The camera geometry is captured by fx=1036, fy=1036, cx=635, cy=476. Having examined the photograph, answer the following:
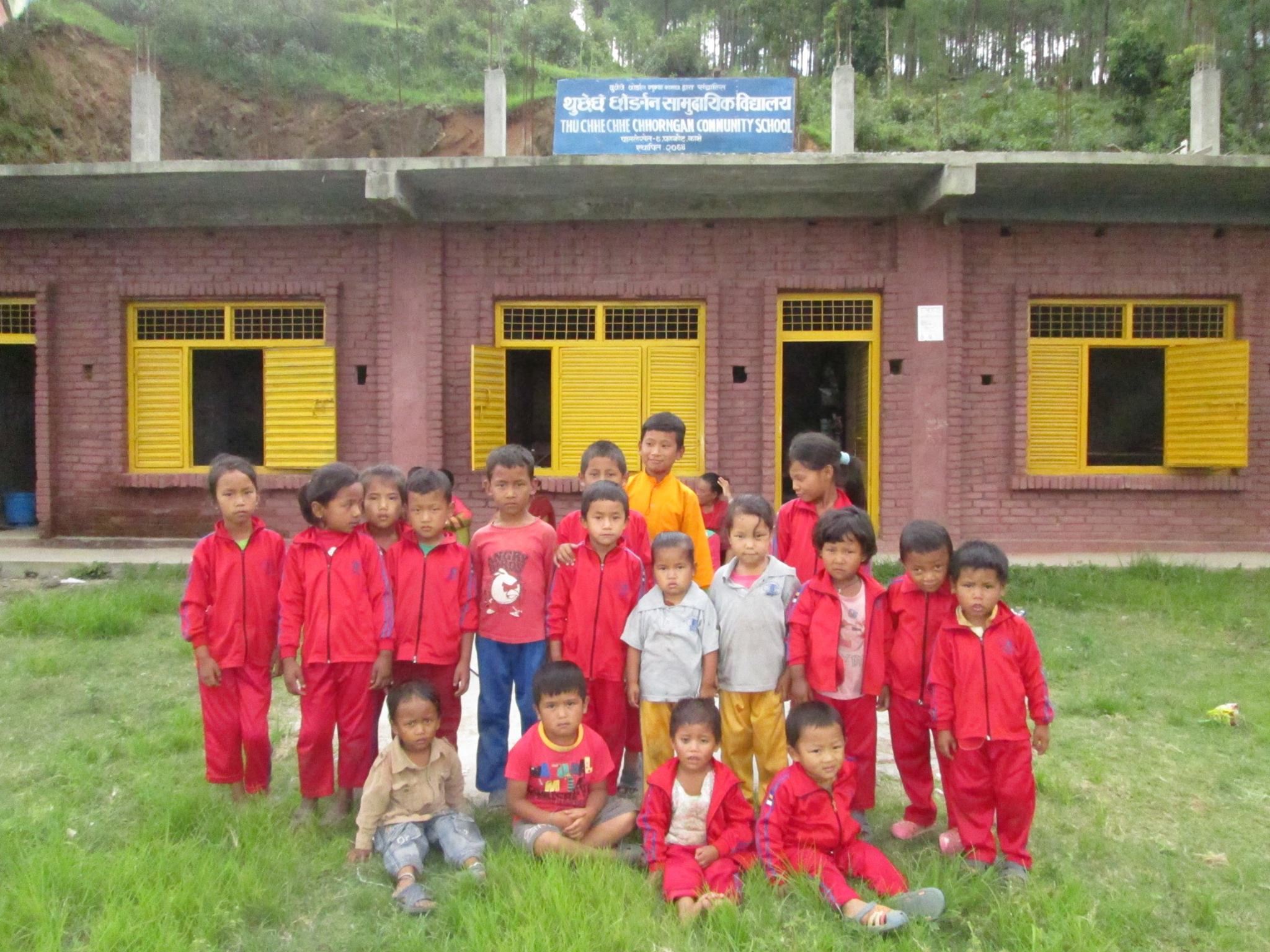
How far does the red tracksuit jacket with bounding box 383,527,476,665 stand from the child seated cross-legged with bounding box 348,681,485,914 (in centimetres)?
20

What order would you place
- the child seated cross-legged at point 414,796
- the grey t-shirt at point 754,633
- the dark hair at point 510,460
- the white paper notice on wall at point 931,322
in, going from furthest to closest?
the white paper notice on wall at point 931,322
the dark hair at point 510,460
the grey t-shirt at point 754,633
the child seated cross-legged at point 414,796

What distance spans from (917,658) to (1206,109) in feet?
27.0

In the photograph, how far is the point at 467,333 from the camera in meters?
9.18

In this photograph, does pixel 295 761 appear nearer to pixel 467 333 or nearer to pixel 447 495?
pixel 447 495

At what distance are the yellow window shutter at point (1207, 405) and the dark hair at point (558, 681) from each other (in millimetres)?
7598

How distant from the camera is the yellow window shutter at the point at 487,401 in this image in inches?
348

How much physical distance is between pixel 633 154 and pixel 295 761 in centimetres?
545

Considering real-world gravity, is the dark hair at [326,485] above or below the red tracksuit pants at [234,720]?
above

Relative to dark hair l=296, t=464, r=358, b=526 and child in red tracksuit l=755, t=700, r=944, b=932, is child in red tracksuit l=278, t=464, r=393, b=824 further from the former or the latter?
child in red tracksuit l=755, t=700, r=944, b=932

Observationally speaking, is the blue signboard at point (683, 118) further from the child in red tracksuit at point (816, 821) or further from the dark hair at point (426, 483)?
the child in red tracksuit at point (816, 821)

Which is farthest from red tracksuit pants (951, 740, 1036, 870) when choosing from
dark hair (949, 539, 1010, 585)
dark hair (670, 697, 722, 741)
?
dark hair (670, 697, 722, 741)

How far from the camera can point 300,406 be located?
9219 millimetres

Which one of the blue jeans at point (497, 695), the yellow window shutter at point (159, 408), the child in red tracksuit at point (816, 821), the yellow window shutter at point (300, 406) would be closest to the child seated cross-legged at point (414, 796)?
the blue jeans at point (497, 695)

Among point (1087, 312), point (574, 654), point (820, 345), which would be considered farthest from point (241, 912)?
point (820, 345)
